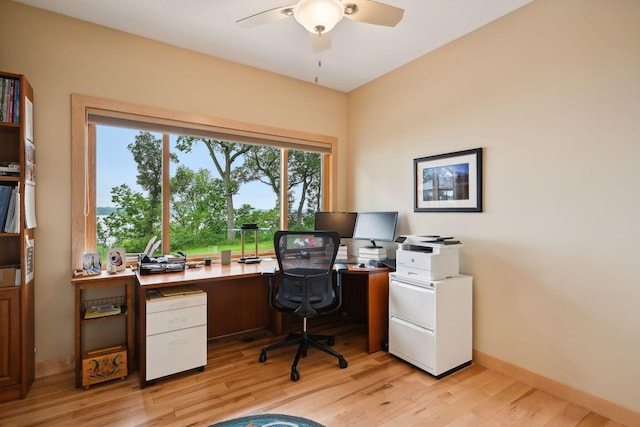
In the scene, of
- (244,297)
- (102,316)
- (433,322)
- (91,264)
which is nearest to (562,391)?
(433,322)

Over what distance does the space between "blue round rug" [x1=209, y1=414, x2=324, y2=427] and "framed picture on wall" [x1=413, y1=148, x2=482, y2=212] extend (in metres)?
2.02

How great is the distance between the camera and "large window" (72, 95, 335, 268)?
2.67 metres

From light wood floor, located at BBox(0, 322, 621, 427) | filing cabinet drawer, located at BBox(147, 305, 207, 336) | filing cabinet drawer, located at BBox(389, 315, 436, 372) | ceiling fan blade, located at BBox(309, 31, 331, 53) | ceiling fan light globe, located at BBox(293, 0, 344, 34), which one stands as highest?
ceiling fan blade, located at BBox(309, 31, 331, 53)

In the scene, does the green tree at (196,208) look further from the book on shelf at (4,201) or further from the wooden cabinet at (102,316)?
the book on shelf at (4,201)

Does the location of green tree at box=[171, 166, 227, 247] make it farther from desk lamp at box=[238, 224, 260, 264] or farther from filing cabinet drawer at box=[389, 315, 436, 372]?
filing cabinet drawer at box=[389, 315, 436, 372]

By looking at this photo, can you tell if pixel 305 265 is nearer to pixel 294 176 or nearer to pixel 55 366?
pixel 294 176

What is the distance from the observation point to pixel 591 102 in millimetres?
2033

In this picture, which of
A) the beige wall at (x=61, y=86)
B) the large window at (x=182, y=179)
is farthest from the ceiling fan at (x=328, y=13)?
the large window at (x=182, y=179)

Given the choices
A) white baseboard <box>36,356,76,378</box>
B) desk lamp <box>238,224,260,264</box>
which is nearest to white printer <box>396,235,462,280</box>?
desk lamp <box>238,224,260,264</box>

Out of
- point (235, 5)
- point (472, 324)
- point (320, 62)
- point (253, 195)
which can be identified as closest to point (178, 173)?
point (253, 195)

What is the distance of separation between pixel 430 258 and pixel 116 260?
2507 mm

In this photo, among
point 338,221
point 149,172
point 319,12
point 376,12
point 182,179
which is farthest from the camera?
point 338,221

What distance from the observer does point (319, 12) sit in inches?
72.3

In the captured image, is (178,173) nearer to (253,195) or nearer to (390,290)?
(253,195)
